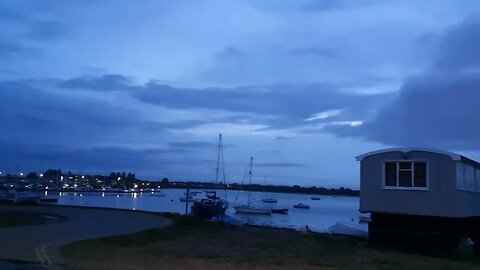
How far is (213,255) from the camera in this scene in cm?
1986

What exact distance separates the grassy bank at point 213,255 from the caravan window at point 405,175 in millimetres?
6736

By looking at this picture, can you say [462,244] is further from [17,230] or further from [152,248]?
[17,230]

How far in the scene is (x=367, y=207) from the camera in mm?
31734

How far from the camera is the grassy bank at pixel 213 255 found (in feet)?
56.8

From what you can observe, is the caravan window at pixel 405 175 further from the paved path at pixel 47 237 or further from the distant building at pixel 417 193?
the paved path at pixel 47 237

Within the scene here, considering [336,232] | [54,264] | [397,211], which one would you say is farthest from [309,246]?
[336,232]

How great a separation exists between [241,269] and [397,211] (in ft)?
53.4

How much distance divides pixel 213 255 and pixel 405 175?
1437 cm

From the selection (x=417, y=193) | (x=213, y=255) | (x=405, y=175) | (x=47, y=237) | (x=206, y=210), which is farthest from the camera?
(x=206, y=210)

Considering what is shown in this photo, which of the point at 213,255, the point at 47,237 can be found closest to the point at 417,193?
the point at 213,255

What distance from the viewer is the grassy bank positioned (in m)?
17.3

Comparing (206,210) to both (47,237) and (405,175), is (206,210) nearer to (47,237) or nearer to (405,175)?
(405,175)

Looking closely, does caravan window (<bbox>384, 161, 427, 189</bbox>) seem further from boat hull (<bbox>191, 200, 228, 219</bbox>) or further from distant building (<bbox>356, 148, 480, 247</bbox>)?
boat hull (<bbox>191, 200, 228, 219</bbox>)

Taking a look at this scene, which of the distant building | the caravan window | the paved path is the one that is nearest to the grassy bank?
the paved path
